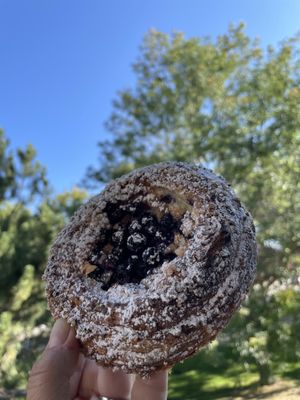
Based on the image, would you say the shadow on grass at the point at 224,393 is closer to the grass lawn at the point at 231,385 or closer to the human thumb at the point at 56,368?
the grass lawn at the point at 231,385

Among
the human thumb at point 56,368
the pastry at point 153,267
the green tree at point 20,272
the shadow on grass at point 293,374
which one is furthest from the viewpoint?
the shadow on grass at point 293,374

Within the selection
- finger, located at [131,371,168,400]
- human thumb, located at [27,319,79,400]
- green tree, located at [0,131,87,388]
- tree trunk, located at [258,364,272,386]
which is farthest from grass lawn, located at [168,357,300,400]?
human thumb, located at [27,319,79,400]

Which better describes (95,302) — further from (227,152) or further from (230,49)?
(230,49)

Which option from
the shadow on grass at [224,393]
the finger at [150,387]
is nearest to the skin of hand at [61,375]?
the finger at [150,387]

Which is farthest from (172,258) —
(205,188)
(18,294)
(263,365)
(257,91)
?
(257,91)

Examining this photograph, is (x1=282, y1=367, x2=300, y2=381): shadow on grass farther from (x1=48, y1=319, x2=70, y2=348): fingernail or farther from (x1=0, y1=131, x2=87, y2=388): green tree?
(x1=48, y1=319, x2=70, y2=348): fingernail

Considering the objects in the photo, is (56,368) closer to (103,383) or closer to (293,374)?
(103,383)
